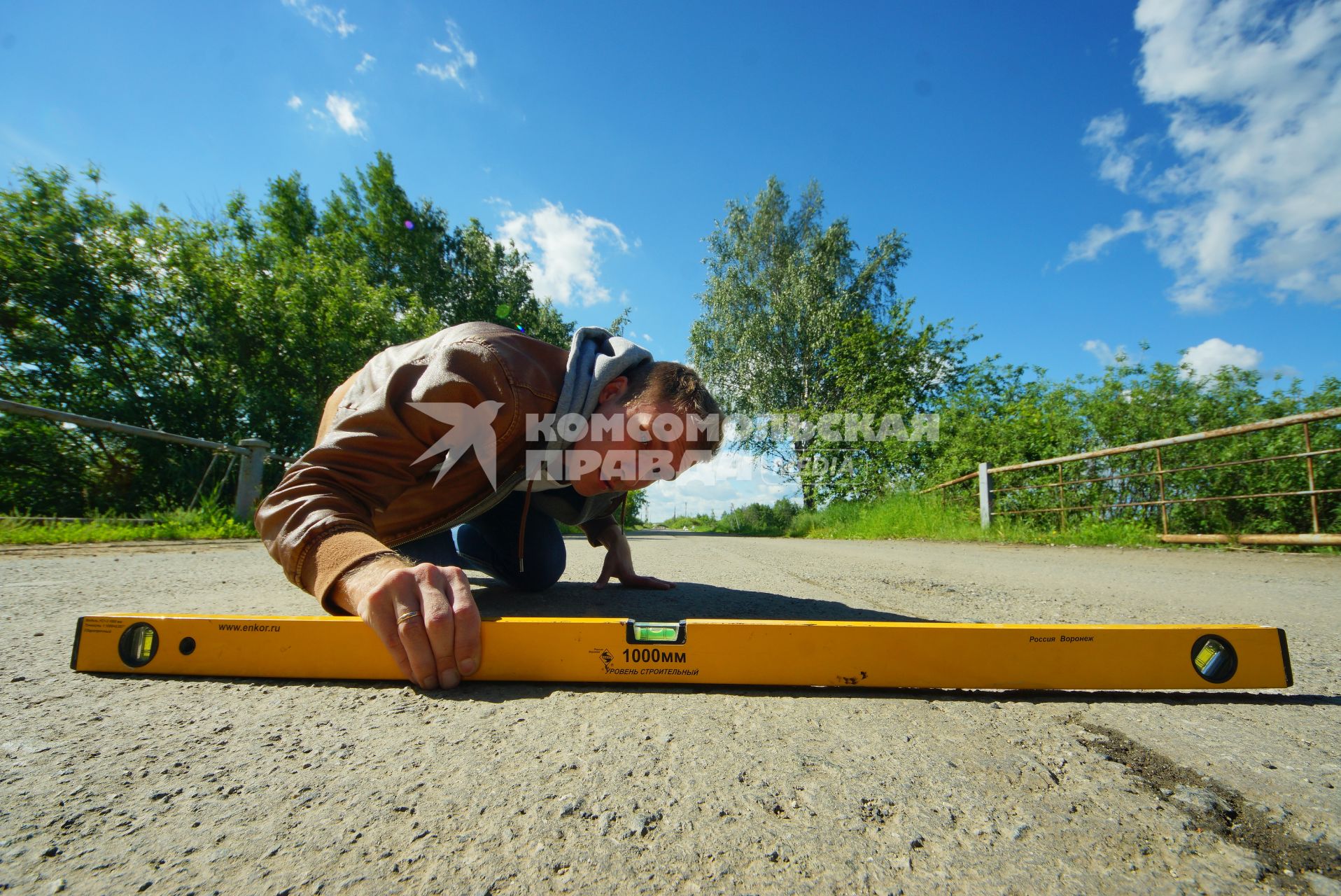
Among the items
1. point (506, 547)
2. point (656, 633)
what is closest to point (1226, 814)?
point (656, 633)

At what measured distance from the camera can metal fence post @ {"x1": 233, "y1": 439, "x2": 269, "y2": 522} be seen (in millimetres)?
6531

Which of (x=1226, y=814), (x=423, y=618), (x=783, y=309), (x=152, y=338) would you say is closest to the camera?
(x=1226, y=814)

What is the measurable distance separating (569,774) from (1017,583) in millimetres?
2735

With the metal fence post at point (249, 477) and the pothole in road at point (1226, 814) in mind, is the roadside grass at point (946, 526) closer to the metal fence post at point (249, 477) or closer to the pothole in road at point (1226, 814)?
the pothole in road at point (1226, 814)

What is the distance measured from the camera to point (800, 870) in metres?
0.55

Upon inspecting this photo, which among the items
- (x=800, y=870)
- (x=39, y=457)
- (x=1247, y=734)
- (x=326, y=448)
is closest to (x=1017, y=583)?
(x=1247, y=734)

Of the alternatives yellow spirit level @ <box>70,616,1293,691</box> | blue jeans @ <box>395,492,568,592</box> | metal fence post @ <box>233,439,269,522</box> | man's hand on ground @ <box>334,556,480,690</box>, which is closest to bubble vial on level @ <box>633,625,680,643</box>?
yellow spirit level @ <box>70,616,1293,691</box>

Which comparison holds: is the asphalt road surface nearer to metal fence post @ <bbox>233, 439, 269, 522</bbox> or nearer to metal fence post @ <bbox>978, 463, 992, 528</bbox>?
metal fence post @ <bbox>233, 439, 269, 522</bbox>

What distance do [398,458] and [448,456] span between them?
0.14m

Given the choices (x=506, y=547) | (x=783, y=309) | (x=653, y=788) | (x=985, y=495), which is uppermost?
(x=783, y=309)

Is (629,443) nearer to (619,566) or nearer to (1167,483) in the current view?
(619,566)

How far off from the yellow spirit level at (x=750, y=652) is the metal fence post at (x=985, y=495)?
8272 mm

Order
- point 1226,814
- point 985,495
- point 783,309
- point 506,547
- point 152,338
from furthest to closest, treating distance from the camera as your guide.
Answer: point 783,309 < point 152,338 < point 985,495 < point 506,547 < point 1226,814

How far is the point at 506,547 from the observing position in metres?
2.30
